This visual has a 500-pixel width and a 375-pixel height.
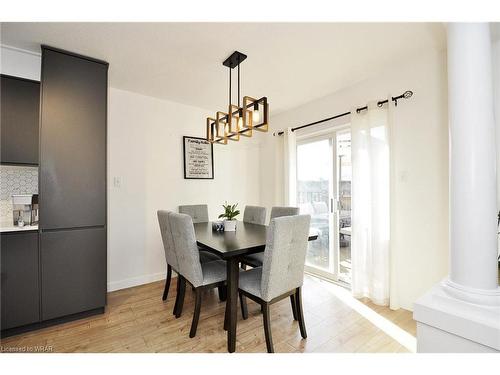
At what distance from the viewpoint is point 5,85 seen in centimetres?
197

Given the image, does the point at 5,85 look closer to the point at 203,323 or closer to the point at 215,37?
the point at 215,37

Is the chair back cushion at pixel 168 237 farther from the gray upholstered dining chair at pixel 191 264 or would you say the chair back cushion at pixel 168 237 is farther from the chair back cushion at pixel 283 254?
the chair back cushion at pixel 283 254

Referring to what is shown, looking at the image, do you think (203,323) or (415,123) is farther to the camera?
(415,123)

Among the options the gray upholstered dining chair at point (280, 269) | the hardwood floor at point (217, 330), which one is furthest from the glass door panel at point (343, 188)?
the gray upholstered dining chair at point (280, 269)

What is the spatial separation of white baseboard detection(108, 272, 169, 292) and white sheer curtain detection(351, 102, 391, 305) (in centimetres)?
247

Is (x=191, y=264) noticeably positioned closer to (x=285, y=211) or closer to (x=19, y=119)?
(x=285, y=211)

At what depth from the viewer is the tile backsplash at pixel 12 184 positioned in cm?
215

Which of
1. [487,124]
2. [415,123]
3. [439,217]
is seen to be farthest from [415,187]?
[487,124]

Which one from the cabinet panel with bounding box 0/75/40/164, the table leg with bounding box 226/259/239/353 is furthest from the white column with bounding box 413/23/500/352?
the cabinet panel with bounding box 0/75/40/164

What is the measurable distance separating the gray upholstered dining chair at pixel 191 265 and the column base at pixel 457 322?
1401 mm

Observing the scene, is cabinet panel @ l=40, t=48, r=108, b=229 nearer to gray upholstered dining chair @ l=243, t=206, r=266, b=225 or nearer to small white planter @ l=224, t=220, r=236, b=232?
small white planter @ l=224, t=220, r=236, b=232

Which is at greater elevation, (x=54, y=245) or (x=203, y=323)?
(x=54, y=245)

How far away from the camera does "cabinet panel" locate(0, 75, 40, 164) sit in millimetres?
1952

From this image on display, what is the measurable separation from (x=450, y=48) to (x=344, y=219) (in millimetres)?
2278
